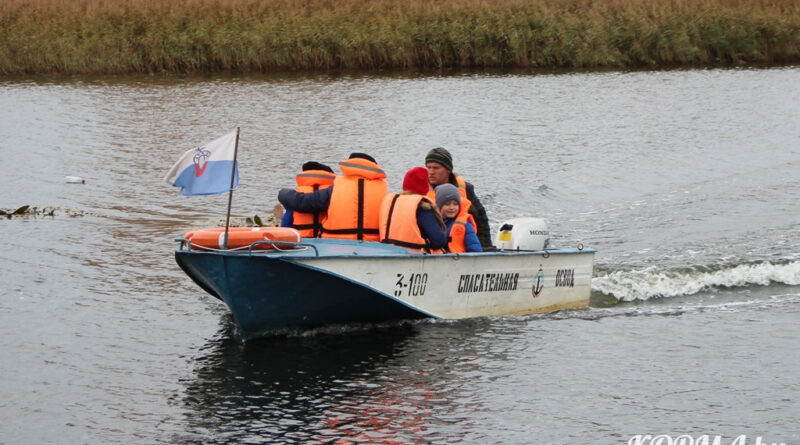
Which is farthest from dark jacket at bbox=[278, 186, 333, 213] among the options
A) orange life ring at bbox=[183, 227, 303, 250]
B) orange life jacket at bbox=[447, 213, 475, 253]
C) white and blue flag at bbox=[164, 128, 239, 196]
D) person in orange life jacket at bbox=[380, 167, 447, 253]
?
white and blue flag at bbox=[164, 128, 239, 196]

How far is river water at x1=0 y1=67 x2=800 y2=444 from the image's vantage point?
9.16 m

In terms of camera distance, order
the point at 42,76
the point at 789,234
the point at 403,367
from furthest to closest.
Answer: the point at 42,76 < the point at 789,234 < the point at 403,367

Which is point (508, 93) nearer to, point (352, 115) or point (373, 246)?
point (352, 115)

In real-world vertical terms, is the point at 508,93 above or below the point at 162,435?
above

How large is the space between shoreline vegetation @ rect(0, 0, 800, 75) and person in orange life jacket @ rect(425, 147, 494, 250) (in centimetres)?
2133

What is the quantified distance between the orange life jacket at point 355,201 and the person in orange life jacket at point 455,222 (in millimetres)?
570

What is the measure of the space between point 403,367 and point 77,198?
935cm

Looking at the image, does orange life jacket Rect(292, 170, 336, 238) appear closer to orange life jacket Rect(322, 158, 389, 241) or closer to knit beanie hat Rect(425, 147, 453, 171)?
orange life jacket Rect(322, 158, 389, 241)

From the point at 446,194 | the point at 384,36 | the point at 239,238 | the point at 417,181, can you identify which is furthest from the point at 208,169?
the point at 384,36

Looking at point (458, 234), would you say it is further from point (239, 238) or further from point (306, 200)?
point (239, 238)

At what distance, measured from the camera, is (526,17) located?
3409 centimetres

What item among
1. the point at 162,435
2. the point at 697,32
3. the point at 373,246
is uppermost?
the point at 697,32

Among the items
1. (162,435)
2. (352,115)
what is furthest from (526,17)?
(162,435)

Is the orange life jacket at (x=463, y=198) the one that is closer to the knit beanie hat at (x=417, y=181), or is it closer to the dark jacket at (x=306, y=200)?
the knit beanie hat at (x=417, y=181)
